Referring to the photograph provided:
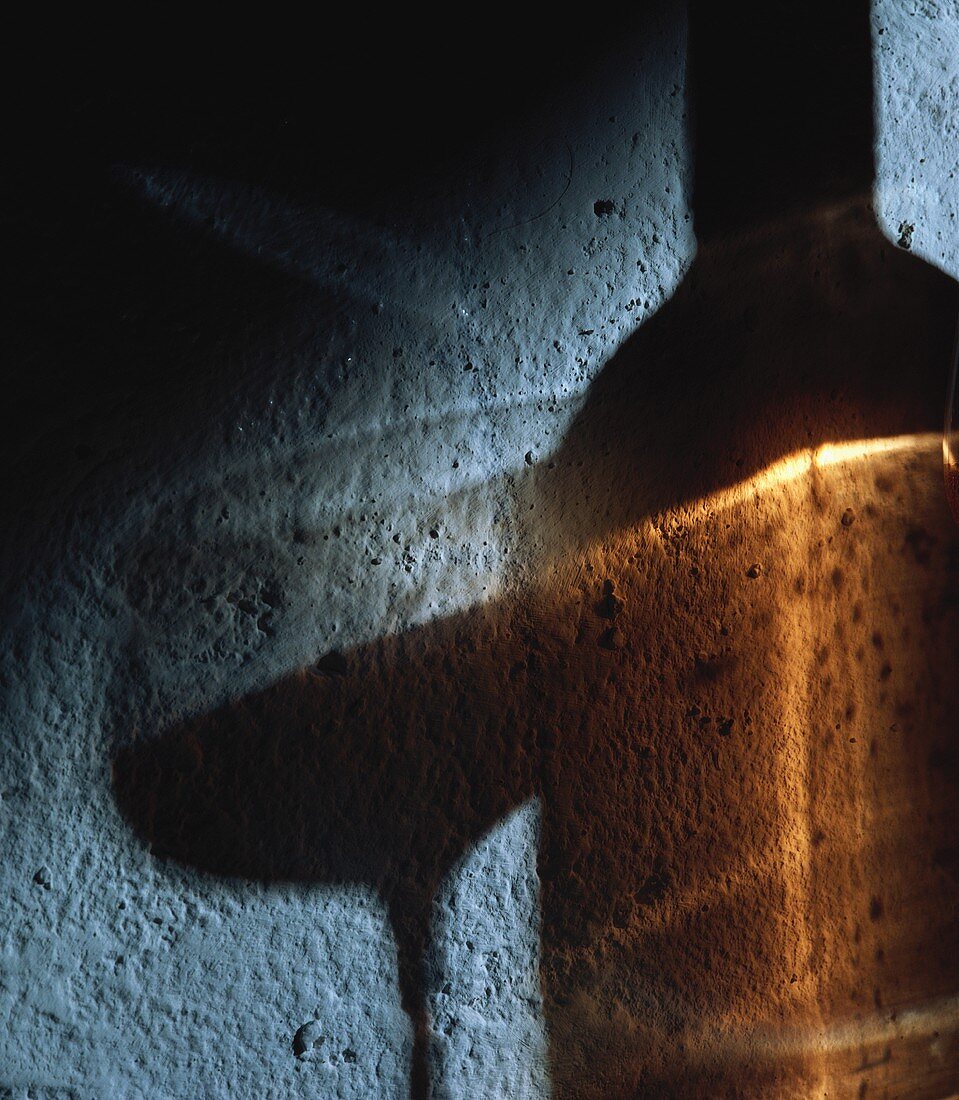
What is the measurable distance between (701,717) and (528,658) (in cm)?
16

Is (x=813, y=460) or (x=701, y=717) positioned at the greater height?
(x=813, y=460)

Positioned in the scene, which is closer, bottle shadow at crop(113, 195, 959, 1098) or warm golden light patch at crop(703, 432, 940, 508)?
bottle shadow at crop(113, 195, 959, 1098)

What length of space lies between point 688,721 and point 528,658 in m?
0.15

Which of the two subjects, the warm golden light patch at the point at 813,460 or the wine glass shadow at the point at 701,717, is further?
the warm golden light patch at the point at 813,460

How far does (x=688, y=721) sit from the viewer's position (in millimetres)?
702

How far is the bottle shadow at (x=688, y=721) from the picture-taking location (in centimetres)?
61

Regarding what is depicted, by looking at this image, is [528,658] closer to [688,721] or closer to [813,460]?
[688,721]

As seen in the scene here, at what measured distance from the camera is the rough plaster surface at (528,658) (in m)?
0.56

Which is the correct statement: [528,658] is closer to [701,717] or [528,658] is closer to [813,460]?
[701,717]

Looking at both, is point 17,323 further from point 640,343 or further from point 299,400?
point 640,343

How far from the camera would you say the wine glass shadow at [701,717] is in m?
0.62

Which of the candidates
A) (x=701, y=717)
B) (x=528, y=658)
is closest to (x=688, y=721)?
(x=701, y=717)

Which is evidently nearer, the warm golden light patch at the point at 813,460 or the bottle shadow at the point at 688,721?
the bottle shadow at the point at 688,721

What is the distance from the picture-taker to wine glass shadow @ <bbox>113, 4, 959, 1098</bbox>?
62 centimetres
